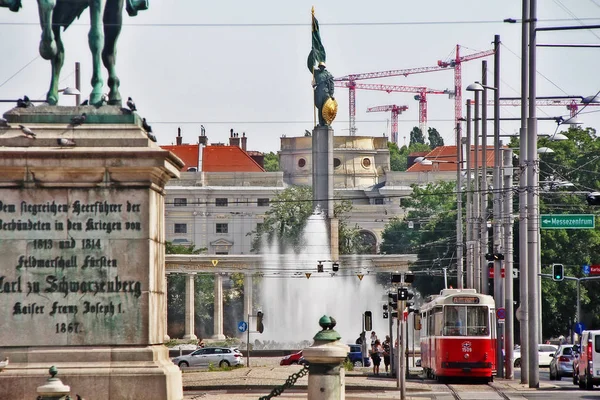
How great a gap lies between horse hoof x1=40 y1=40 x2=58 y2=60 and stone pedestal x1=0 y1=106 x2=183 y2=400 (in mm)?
1710

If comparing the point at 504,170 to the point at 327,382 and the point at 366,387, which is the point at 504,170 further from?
the point at 327,382

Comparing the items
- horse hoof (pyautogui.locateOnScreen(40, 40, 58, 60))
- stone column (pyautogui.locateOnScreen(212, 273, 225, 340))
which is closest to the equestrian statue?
horse hoof (pyautogui.locateOnScreen(40, 40, 58, 60))

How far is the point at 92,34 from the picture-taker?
73.9 feet

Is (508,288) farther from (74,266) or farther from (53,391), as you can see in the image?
(53,391)

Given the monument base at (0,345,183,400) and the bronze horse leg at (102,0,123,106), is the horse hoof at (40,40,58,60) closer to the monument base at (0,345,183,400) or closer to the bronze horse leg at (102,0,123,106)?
the bronze horse leg at (102,0,123,106)

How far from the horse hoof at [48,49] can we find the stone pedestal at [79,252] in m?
1.71

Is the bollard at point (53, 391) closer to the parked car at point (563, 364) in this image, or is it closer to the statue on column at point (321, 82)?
the parked car at point (563, 364)

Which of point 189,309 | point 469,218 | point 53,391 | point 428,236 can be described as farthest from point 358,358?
point 53,391

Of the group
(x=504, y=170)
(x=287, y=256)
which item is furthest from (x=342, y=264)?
(x=504, y=170)

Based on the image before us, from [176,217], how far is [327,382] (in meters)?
161

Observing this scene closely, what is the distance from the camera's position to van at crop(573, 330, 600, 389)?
46062mm

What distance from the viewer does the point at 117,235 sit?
70.2 feet

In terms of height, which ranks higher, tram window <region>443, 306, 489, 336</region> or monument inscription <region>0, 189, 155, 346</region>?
monument inscription <region>0, 189, 155, 346</region>

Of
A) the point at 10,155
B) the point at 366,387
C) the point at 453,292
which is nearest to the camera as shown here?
the point at 10,155
